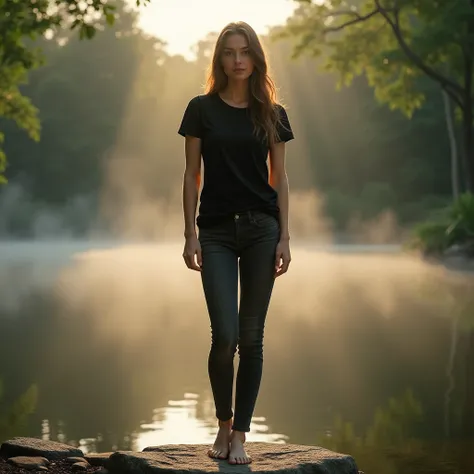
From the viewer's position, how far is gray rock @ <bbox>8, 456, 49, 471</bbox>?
592 centimetres

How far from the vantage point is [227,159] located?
5.55 m

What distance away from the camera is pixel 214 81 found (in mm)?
5660

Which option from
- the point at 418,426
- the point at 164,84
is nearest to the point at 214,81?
the point at 418,426

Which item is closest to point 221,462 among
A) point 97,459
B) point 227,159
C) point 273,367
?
point 97,459

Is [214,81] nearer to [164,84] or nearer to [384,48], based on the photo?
[384,48]

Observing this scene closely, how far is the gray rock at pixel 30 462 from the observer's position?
592 cm

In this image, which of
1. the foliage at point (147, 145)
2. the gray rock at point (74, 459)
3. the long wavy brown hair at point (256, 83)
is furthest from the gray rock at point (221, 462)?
the foliage at point (147, 145)

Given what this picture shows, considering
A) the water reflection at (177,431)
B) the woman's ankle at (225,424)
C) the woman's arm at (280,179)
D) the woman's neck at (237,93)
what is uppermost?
the woman's neck at (237,93)

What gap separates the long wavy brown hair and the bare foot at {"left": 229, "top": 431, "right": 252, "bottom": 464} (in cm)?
133

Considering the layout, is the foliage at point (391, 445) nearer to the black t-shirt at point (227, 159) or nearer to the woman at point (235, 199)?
the woman at point (235, 199)

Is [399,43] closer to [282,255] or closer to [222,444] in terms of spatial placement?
[282,255]

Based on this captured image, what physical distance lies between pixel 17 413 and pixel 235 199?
2.84m

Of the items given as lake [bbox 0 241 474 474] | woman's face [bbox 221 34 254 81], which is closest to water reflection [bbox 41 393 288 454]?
lake [bbox 0 241 474 474]

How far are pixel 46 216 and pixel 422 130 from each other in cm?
1805
